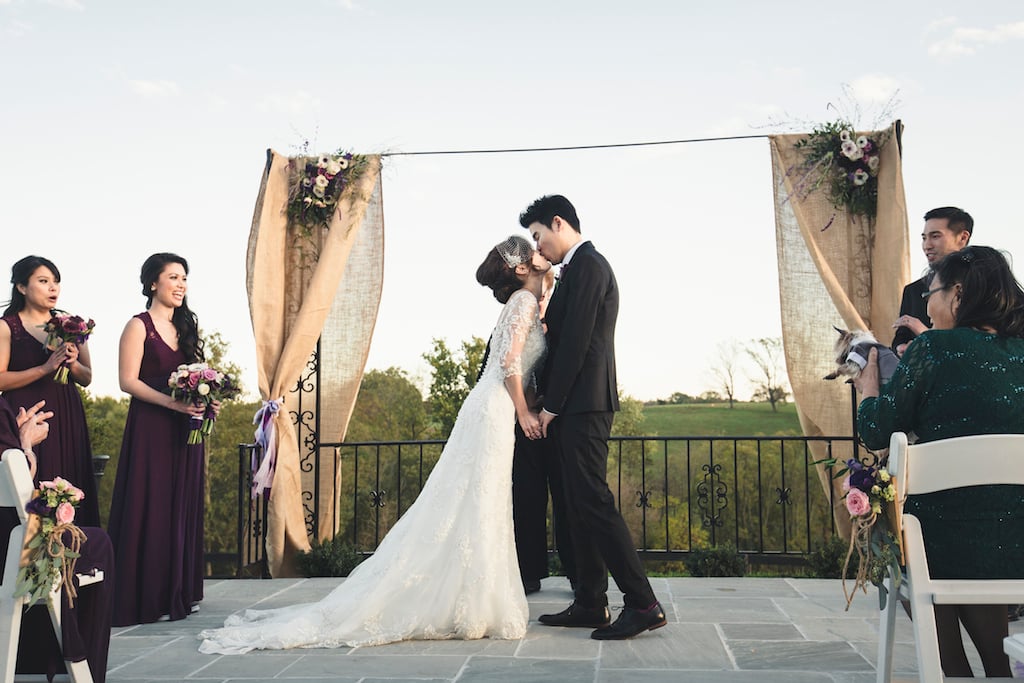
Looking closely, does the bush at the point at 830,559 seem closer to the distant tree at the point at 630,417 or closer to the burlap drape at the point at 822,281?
the burlap drape at the point at 822,281

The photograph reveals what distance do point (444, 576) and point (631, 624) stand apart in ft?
2.61

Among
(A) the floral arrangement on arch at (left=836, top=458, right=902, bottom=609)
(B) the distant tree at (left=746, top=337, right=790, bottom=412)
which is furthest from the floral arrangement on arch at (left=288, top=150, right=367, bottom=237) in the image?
(B) the distant tree at (left=746, top=337, right=790, bottom=412)

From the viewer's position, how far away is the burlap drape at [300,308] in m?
5.45

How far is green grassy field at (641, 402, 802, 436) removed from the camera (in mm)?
14695

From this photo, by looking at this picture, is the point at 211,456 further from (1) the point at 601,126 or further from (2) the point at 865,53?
(2) the point at 865,53

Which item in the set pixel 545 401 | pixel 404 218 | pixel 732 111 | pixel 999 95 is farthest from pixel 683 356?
pixel 545 401

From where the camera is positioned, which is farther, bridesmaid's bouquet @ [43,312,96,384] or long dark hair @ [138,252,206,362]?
long dark hair @ [138,252,206,362]

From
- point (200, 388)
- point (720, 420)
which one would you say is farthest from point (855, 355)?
point (720, 420)

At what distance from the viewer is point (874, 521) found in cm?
195

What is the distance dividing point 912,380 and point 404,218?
10.6 metres

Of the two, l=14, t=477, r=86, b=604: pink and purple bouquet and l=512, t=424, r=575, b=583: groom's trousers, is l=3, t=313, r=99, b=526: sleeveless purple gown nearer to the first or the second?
l=14, t=477, r=86, b=604: pink and purple bouquet

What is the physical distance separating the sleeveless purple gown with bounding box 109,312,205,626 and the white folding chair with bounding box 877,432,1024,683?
132 inches

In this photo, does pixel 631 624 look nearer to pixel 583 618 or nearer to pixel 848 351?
pixel 583 618

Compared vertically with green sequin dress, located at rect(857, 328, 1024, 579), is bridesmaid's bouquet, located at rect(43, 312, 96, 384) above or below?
above
